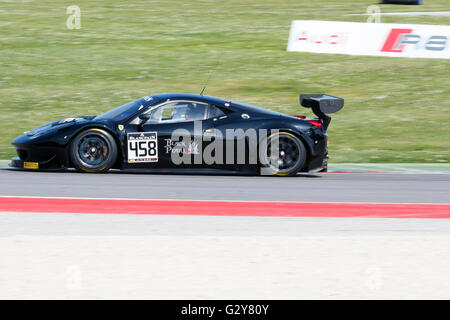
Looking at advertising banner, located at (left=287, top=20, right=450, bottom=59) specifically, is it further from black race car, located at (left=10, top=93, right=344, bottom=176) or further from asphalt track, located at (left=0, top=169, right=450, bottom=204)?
black race car, located at (left=10, top=93, right=344, bottom=176)

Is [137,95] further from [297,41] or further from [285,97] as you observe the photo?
[297,41]

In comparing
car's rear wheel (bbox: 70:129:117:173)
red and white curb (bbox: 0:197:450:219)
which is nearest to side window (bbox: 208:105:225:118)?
car's rear wheel (bbox: 70:129:117:173)

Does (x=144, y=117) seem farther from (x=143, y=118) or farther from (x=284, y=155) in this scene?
(x=284, y=155)

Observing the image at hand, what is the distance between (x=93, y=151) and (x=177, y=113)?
1.23 metres

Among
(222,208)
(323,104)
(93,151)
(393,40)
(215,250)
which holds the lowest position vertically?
(222,208)

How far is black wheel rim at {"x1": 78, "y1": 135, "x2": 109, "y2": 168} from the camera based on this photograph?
9867 mm

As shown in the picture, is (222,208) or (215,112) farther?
(215,112)

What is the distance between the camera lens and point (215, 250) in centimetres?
596

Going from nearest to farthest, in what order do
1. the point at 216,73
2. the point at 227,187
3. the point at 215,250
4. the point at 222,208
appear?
the point at 215,250
the point at 222,208
the point at 227,187
the point at 216,73

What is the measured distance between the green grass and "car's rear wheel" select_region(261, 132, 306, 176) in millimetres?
2664

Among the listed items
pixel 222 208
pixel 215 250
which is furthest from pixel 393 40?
pixel 215 250
